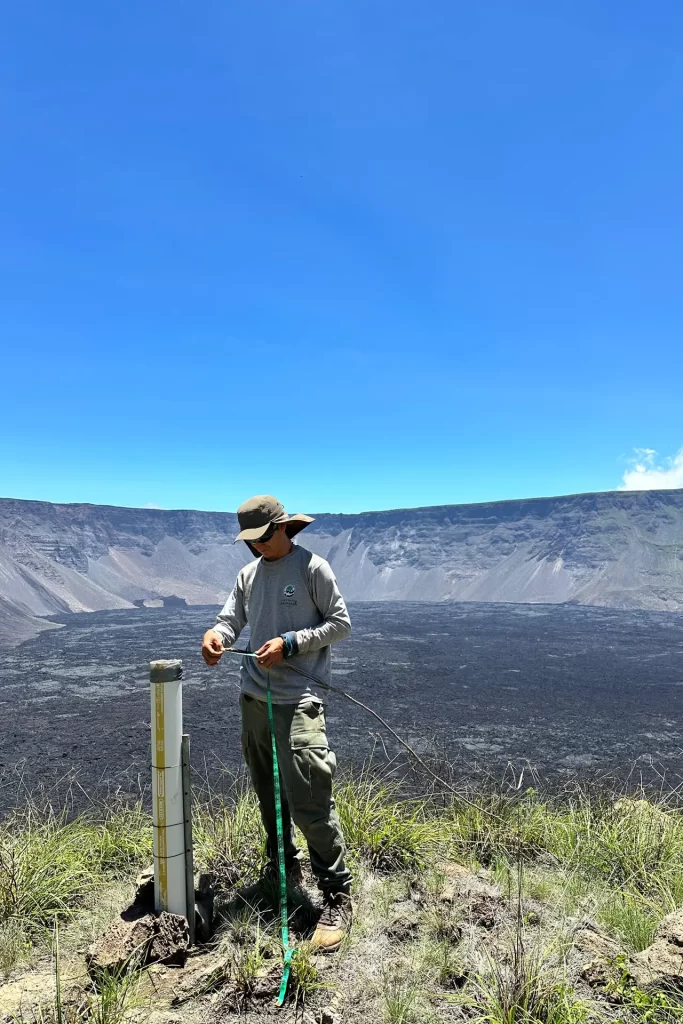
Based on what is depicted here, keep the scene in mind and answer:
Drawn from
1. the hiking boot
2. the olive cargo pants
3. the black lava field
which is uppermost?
the olive cargo pants

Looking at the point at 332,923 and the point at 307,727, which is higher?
the point at 307,727

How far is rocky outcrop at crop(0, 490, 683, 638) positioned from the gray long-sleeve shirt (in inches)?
→ 1544

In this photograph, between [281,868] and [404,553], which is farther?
[404,553]

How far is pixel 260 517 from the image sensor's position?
2635mm

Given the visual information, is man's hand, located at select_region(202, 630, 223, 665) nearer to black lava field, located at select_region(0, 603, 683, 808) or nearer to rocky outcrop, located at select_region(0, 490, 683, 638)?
black lava field, located at select_region(0, 603, 683, 808)

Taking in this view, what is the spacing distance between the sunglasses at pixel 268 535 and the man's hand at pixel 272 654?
433mm

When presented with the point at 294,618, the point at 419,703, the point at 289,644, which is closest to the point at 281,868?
the point at 289,644

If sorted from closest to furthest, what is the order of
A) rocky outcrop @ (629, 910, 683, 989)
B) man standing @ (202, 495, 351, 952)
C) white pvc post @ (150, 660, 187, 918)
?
rocky outcrop @ (629, 910, 683, 989) → white pvc post @ (150, 660, 187, 918) → man standing @ (202, 495, 351, 952)

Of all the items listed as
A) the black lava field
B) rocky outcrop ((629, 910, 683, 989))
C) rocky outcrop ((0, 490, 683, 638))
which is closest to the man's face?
rocky outcrop ((629, 910, 683, 989))

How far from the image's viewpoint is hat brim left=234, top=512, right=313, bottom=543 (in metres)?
2.56

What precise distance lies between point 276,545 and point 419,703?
496 inches

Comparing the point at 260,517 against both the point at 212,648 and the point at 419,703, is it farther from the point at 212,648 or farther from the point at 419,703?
the point at 419,703

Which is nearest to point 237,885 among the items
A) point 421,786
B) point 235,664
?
point 421,786

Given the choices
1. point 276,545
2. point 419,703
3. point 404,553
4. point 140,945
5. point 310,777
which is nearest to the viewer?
point 140,945
